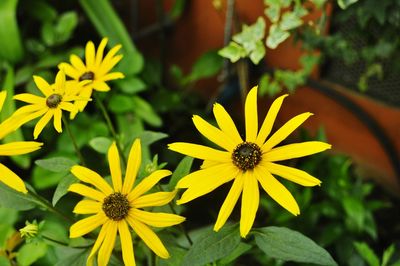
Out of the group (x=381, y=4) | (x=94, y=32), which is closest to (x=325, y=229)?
(x=381, y=4)

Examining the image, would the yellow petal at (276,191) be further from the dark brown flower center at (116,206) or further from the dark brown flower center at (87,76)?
the dark brown flower center at (87,76)

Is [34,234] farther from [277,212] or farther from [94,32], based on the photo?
[94,32]

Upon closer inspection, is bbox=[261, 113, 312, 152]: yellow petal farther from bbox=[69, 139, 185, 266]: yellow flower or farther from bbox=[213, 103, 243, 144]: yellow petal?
bbox=[69, 139, 185, 266]: yellow flower

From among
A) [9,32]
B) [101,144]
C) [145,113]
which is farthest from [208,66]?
[101,144]

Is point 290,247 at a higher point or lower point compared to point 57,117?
lower

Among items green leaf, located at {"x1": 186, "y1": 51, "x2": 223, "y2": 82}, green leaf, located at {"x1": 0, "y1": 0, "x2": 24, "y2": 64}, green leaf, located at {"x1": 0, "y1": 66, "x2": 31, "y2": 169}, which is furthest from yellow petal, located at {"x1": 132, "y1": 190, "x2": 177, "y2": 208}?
green leaf, located at {"x1": 186, "y1": 51, "x2": 223, "y2": 82}

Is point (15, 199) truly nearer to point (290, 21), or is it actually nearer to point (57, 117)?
point (57, 117)
